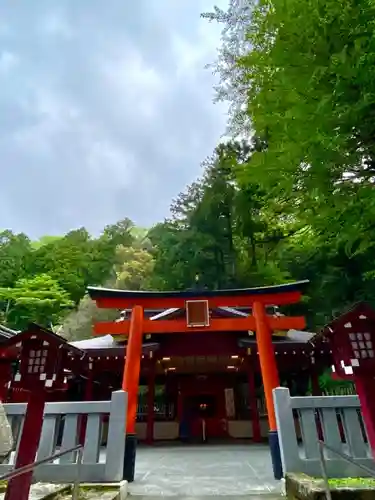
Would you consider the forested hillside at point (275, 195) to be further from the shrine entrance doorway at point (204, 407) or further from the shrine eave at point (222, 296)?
the shrine entrance doorway at point (204, 407)

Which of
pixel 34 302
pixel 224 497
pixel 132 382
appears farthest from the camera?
pixel 34 302

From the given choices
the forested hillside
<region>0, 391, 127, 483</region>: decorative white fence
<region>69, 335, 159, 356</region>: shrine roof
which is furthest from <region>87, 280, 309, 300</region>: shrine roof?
<region>69, 335, 159, 356</region>: shrine roof

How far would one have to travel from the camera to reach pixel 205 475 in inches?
227

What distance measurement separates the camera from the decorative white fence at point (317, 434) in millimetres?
4801

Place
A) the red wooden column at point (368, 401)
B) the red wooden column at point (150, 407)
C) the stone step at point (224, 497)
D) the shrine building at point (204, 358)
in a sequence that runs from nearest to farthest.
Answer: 1. the red wooden column at point (368, 401)
2. the stone step at point (224, 497)
3. the shrine building at point (204, 358)
4. the red wooden column at point (150, 407)

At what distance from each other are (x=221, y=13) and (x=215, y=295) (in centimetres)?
784

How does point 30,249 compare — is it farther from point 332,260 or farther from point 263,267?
point 332,260

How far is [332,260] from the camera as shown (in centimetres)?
1541

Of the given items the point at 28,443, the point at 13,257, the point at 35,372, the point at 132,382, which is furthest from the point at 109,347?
the point at 13,257

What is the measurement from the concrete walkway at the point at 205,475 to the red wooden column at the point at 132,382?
0.33m

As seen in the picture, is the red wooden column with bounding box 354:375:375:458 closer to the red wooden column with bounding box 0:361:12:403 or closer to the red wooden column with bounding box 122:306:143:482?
the red wooden column with bounding box 122:306:143:482

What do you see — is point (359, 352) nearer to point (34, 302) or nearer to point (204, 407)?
point (204, 407)

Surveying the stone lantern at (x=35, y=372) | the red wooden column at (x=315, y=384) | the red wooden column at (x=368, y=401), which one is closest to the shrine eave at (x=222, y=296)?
the stone lantern at (x=35, y=372)

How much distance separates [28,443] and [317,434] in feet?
12.5
